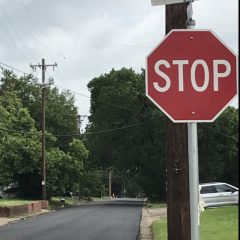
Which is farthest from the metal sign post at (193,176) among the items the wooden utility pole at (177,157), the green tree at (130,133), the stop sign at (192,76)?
the green tree at (130,133)

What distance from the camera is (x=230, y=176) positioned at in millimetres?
63875

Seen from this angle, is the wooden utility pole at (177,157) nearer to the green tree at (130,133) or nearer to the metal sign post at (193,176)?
the metal sign post at (193,176)

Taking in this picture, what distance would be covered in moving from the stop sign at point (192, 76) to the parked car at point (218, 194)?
30652mm

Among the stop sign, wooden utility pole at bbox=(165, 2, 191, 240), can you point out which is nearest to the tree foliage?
wooden utility pole at bbox=(165, 2, 191, 240)

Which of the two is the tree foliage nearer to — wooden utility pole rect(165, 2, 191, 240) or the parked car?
the parked car

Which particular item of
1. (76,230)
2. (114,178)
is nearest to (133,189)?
(114,178)

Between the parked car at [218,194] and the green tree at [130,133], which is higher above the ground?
the green tree at [130,133]

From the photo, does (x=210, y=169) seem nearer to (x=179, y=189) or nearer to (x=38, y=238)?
(x=38, y=238)

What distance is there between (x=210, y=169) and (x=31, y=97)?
115 ft

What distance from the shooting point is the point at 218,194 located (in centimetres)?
3472

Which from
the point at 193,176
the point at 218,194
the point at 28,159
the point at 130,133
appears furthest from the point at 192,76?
the point at 130,133

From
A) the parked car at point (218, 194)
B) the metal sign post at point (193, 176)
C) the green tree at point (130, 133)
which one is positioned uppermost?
the green tree at point (130, 133)

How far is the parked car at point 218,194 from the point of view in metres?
34.5

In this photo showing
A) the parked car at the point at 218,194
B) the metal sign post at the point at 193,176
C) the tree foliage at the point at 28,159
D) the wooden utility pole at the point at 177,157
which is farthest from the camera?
the tree foliage at the point at 28,159
